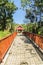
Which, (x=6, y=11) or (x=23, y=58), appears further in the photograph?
(x=6, y=11)

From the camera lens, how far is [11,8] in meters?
72.4

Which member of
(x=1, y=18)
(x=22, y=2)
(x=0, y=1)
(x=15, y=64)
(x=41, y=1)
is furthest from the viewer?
(x=1, y=18)

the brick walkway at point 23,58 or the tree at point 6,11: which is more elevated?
the brick walkway at point 23,58

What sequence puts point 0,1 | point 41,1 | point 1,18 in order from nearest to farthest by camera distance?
point 41,1 < point 0,1 < point 1,18

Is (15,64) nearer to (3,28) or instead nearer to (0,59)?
(0,59)

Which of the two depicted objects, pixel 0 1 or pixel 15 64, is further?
pixel 0 1

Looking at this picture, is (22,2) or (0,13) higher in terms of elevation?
(22,2)

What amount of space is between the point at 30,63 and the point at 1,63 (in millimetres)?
1752

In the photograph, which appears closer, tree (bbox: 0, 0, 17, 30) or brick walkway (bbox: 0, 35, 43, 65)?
brick walkway (bbox: 0, 35, 43, 65)

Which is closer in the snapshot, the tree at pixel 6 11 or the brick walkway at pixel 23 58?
the brick walkway at pixel 23 58

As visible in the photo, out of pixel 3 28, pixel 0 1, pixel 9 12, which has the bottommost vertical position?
pixel 3 28

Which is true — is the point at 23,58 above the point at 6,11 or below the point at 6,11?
above

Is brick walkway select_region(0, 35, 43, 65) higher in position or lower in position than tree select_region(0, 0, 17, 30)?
higher

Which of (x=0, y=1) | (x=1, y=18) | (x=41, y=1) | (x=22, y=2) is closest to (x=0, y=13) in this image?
(x=1, y=18)
